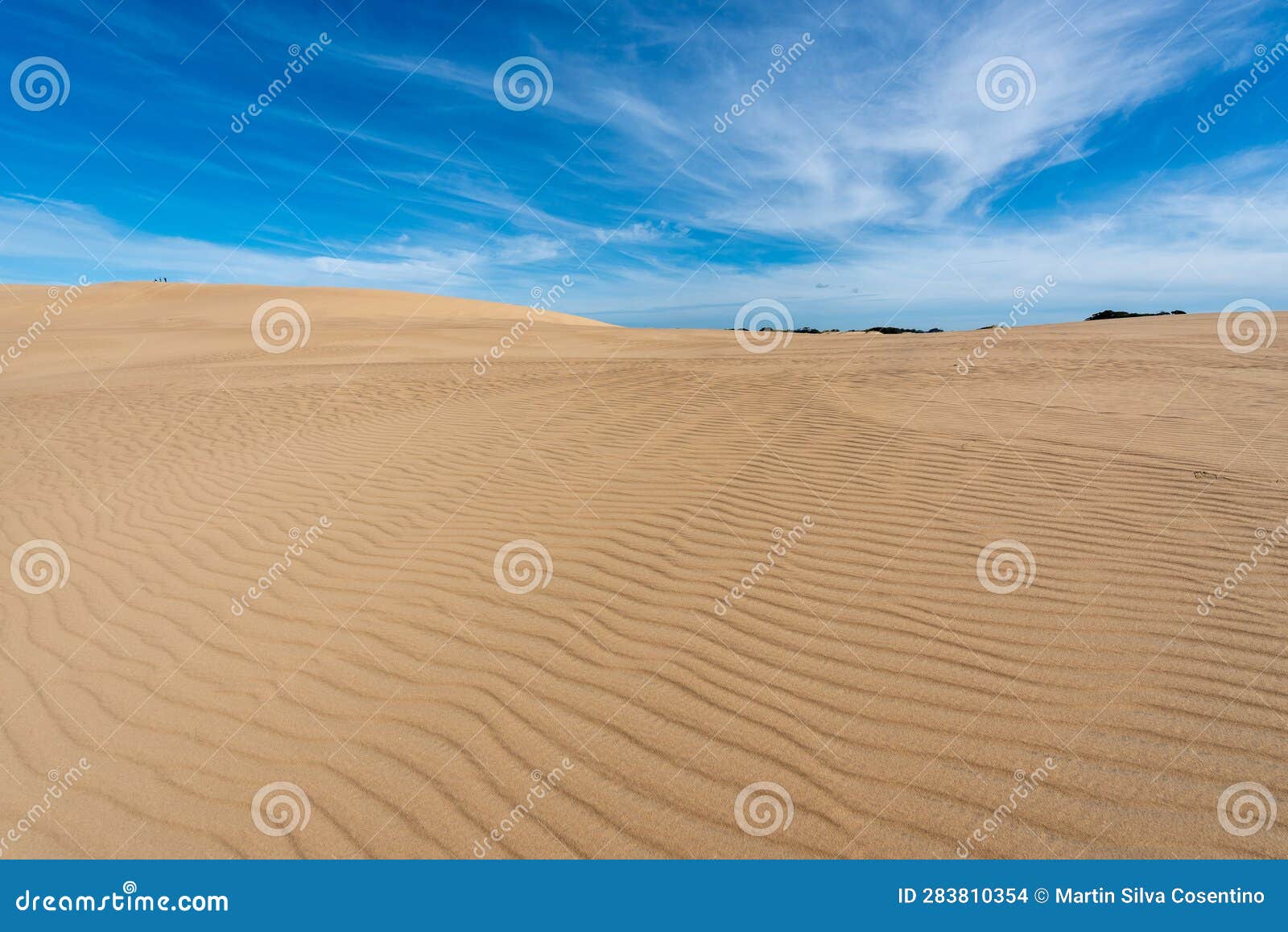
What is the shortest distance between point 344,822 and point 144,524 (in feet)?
16.7

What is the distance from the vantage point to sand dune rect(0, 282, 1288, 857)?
9.24 ft

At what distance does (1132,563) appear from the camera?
4.42 metres

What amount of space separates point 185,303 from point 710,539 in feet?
161

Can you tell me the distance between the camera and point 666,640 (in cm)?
398

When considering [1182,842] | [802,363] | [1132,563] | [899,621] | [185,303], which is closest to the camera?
[1182,842]

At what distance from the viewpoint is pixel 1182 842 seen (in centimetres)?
252

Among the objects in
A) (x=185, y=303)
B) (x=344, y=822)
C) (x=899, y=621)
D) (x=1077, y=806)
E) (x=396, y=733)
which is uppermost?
(x=185, y=303)

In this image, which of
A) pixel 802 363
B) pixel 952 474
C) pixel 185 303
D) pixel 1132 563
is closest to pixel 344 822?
pixel 1132 563

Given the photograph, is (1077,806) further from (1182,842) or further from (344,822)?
(344,822)

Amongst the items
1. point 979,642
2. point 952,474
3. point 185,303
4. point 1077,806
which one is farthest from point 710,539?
point 185,303

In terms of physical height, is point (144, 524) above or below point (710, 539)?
below

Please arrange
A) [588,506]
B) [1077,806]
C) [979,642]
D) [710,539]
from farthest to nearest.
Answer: [588,506]
[710,539]
[979,642]
[1077,806]

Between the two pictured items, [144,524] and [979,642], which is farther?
[144,524]

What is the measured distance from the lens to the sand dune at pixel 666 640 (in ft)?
9.24
